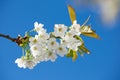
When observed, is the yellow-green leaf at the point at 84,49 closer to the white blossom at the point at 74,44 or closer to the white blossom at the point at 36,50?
the white blossom at the point at 74,44

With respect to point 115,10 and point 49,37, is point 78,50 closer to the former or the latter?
point 49,37

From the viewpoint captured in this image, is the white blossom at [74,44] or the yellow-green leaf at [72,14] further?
the yellow-green leaf at [72,14]

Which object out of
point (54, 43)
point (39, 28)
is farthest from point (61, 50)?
point (39, 28)

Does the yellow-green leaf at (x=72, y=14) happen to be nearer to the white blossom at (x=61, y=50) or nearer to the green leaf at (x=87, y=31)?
the green leaf at (x=87, y=31)

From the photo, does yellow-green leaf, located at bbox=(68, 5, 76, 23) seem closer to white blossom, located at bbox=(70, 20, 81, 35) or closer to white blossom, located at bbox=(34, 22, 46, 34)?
white blossom, located at bbox=(70, 20, 81, 35)

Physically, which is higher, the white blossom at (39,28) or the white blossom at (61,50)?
the white blossom at (39,28)

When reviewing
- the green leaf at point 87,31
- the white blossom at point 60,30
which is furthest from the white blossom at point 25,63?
the green leaf at point 87,31

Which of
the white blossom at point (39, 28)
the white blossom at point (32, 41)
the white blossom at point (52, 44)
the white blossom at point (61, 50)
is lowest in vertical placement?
the white blossom at point (61, 50)

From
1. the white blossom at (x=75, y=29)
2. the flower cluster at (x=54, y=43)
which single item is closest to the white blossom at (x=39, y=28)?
the flower cluster at (x=54, y=43)

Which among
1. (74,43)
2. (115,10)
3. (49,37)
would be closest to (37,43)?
(49,37)

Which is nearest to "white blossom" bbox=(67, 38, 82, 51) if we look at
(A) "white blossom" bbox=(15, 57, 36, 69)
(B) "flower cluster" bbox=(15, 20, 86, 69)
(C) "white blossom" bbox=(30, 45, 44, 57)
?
(B) "flower cluster" bbox=(15, 20, 86, 69)

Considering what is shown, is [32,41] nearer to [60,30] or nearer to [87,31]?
[60,30]
